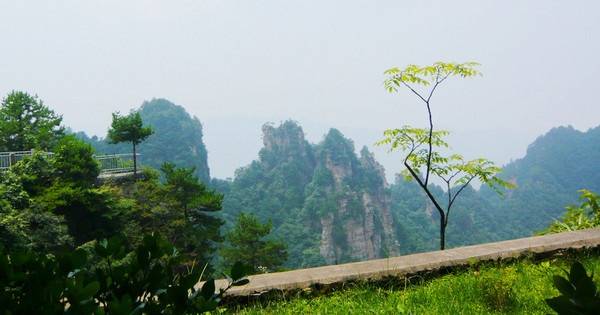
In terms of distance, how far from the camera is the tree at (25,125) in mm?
22141

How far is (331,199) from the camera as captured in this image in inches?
2474

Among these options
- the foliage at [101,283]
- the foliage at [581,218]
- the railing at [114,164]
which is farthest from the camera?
the railing at [114,164]

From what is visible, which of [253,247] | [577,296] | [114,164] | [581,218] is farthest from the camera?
[114,164]

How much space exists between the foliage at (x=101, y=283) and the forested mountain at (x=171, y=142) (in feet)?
191

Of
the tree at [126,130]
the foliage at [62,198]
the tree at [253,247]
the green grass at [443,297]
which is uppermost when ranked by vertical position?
the tree at [126,130]

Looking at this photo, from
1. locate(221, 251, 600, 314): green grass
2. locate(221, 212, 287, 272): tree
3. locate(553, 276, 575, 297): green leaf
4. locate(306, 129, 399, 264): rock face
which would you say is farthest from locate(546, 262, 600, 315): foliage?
locate(306, 129, 399, 264): rock face

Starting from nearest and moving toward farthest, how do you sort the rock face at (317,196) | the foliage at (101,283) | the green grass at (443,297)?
the foliage at (101,283), the green grass at (443,297), the rock face at (317,196)

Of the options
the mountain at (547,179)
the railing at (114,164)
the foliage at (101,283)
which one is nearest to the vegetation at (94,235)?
the foliage at (101,283)

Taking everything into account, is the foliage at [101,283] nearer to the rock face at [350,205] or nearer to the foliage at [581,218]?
the foliage at [581,218]

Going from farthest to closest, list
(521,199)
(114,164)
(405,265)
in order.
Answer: (521,199)
(114,164)
(405,265)

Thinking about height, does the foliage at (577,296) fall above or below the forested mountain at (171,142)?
below

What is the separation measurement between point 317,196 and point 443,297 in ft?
203

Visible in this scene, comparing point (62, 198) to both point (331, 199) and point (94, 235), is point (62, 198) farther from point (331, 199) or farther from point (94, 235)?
point (331, 199)

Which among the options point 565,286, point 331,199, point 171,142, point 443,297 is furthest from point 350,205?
point 565,286
